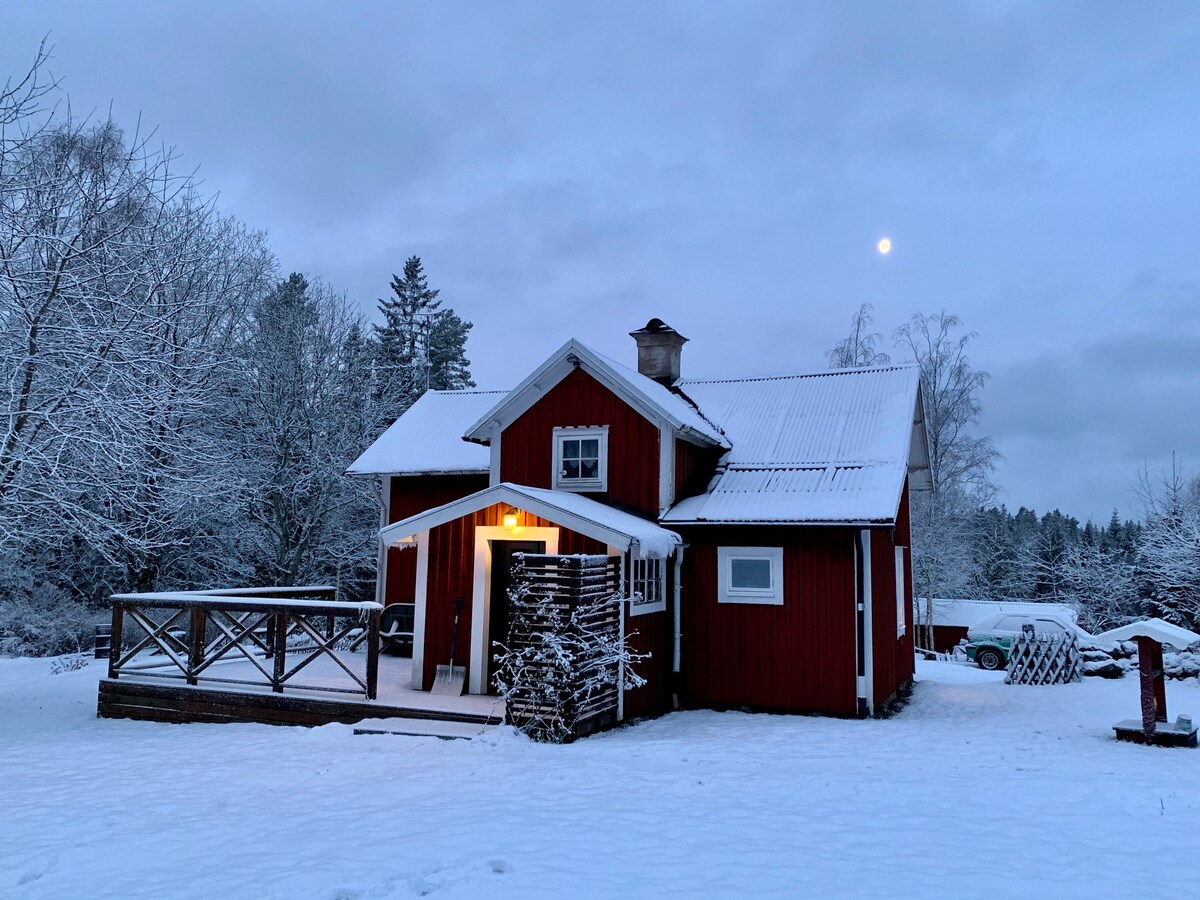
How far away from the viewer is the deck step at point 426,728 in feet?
32.1

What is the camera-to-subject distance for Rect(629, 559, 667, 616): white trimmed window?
11.7 meters

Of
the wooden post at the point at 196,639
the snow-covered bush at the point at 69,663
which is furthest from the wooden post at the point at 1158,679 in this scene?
the snow-covered bush at the point at 69,663

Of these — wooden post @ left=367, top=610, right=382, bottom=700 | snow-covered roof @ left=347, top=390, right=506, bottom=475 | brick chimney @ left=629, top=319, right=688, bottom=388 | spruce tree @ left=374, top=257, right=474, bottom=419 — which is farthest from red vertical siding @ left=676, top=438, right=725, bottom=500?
spruce tree @ left=374, top=257, right=474, bottom=419

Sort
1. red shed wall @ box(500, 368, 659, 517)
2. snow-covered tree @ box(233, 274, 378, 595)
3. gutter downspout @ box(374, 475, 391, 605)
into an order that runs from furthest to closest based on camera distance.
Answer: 1. snow-covered tree @ box(233, 274, 378, 595)
2. gutter downspout @ box(374, 475, 391, 605)
3. red shed wall @ box(500, 368, 659, 517)

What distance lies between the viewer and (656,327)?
54.3 feet

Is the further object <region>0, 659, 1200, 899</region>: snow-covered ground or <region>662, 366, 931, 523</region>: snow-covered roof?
<region>662, 366, 931, 523</region>: snow-covered roof

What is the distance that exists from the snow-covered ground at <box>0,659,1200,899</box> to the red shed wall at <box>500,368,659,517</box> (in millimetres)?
3722

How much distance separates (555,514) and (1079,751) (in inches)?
264

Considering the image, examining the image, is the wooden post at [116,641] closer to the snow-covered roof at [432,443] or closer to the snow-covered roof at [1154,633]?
the snow-covered roof at [432,443]

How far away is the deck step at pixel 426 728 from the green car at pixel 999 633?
575 inches

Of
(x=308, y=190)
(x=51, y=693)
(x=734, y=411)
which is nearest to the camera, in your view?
(x=51, y=693)

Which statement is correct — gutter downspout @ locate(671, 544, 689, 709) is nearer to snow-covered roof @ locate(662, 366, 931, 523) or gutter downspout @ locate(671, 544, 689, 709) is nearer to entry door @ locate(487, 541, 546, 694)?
snow-covered roof @ locate(662, 366, 931, 523)

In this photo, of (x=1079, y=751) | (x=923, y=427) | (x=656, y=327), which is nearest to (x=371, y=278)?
(x=656, y=327)

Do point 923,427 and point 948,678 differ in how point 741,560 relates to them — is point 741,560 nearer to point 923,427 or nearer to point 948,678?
point 923,427
